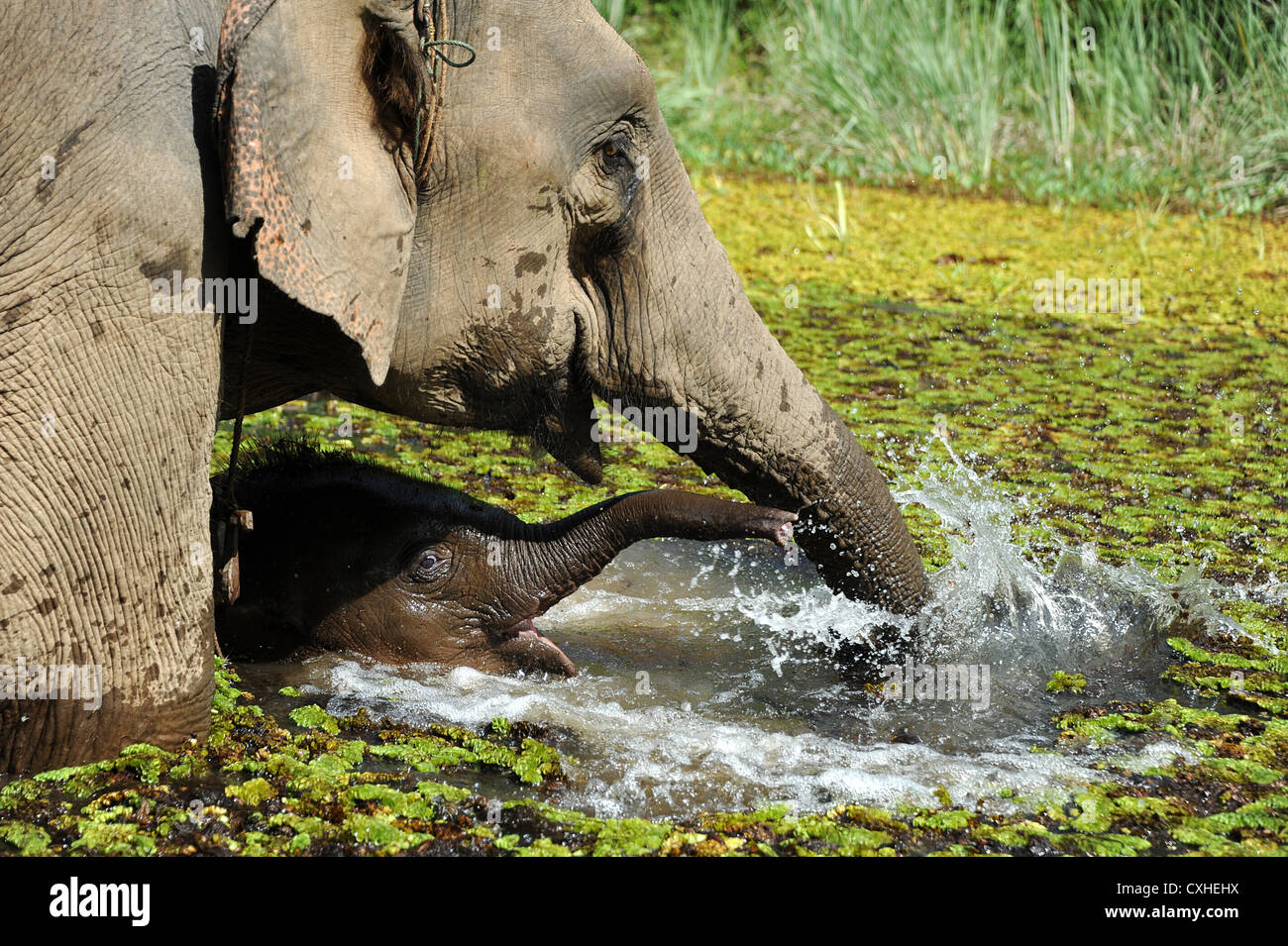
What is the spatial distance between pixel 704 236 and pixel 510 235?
1.99 ft

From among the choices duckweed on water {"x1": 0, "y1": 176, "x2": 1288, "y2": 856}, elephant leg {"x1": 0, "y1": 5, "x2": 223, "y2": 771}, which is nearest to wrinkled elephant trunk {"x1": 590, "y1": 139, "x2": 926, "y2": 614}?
duckweed on water {"x1": 0, "y1": 176, "x2": 1288, "y2": 856}

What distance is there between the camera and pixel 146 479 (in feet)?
11.0

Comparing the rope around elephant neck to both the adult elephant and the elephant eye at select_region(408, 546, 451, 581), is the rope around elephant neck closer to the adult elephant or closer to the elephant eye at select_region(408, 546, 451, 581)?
the adult elephant

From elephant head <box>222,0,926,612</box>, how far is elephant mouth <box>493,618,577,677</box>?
0.58m

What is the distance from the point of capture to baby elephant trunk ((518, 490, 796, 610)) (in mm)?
4184

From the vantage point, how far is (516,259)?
3.91 metres

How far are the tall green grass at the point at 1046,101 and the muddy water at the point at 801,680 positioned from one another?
8854mm

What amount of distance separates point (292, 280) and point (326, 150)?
326mm

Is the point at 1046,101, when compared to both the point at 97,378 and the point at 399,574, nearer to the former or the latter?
the point at 399,574

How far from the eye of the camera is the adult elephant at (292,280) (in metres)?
3.21

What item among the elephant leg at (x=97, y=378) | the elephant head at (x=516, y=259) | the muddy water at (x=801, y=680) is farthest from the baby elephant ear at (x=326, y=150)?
the muddy water at (x=801, y=680)
